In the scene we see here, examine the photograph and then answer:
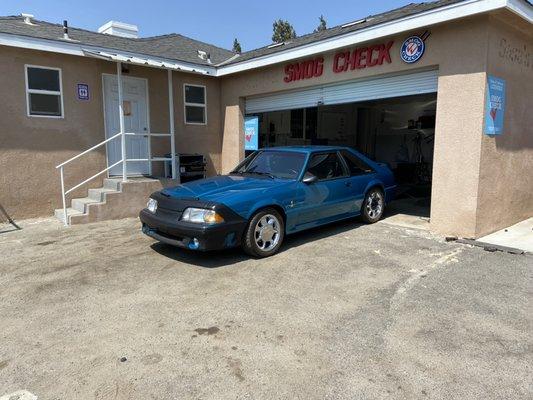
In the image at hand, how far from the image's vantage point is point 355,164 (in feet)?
23.6

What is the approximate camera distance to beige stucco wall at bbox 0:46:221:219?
7977mm

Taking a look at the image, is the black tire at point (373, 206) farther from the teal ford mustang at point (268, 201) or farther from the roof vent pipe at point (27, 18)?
the roof vent pipe at point (27, 18)

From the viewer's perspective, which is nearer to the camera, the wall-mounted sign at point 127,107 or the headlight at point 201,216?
the headlight at point 201,216

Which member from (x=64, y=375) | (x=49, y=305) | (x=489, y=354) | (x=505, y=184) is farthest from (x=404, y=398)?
(x=505, y=184)

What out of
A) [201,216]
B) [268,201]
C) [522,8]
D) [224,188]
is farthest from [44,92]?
[522,8]

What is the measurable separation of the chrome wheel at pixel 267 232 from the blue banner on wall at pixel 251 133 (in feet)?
17.4

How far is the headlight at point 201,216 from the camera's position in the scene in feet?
16.4

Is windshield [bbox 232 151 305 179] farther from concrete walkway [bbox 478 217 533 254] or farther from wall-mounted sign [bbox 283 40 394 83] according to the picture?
concrete walkway [bbox 478 217 533 254]

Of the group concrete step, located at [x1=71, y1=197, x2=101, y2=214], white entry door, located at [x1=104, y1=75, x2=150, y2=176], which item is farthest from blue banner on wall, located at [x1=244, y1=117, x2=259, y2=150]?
concrete step, located at [x1=71, y1=197, x2=101, y2=214]

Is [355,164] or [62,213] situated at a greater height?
[355,164]

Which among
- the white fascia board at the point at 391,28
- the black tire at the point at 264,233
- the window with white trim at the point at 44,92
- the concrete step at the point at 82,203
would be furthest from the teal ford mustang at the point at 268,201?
the window with white trim at the point at 44,92

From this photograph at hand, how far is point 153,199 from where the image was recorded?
581 centimetres

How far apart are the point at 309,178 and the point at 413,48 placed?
2.95 meters

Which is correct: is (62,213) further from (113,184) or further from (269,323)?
(269,323)
